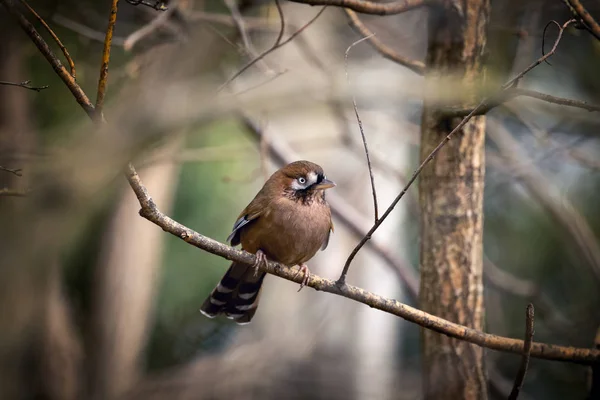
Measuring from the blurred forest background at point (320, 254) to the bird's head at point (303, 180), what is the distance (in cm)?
50

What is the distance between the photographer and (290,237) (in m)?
3.63

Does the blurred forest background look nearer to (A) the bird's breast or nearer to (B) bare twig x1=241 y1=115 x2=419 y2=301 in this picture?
(B) bare twig x1=241 y1=115 x2=419 y2=301

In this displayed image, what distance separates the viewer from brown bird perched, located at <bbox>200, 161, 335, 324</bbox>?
12.0ft

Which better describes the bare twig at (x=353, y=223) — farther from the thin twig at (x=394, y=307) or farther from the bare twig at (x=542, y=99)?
the bare twig at (x=542, y=99)

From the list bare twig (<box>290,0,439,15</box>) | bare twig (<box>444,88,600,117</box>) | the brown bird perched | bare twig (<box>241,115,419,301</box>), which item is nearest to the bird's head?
the brown bird perched

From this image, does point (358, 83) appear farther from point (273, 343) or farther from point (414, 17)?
point (273, 343)

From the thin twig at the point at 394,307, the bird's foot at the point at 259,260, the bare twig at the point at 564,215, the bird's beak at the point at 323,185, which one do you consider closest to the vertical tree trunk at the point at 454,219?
the thin twig at the point at 394,307

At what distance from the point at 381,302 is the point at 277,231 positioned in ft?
3.12

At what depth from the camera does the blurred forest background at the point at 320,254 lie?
16.9 ft

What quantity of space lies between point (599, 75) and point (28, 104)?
5823 millimetres

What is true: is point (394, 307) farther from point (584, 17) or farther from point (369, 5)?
point (584, 17)

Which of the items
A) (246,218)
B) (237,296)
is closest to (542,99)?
(246,218)

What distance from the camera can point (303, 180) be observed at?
394 centimetres

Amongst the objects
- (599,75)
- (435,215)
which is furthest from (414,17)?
(435,215)
